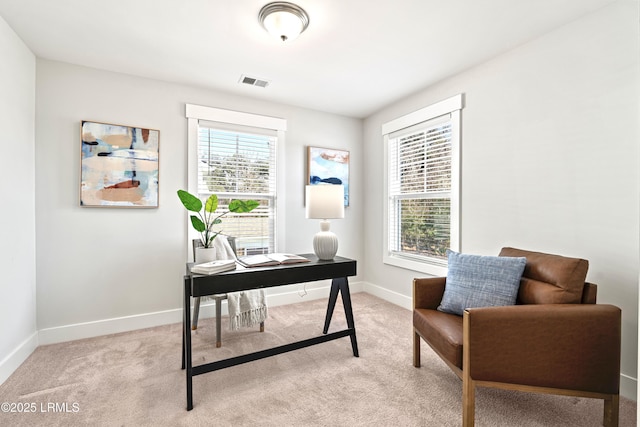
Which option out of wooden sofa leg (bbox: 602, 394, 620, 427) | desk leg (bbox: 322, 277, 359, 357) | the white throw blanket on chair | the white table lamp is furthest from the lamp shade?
wooden sofa leg (bbox: 602, 394, 620, 427)

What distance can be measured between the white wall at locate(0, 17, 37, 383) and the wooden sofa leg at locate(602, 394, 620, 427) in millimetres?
3626

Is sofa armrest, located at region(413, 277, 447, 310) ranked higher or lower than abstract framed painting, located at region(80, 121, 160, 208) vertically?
lower

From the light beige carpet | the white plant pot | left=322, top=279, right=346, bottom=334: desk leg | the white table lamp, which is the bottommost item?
the light beige carpet

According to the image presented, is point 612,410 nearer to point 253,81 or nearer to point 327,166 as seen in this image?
point 327,166

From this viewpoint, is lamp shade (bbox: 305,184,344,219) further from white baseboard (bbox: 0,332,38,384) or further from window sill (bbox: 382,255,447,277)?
white baseboard (bbox: 0,332,38,384)

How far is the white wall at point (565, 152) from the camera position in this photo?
1.84m

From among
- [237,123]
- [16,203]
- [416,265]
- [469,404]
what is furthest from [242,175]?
[469,404]

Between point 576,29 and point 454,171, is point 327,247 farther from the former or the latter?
point 576,29

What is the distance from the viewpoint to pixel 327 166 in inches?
154

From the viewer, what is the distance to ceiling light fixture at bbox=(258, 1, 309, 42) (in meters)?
1.92

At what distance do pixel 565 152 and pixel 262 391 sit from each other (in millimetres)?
2662

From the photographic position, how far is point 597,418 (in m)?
1.63

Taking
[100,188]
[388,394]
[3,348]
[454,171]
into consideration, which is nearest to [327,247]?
[388,394]

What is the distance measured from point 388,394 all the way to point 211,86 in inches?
127
